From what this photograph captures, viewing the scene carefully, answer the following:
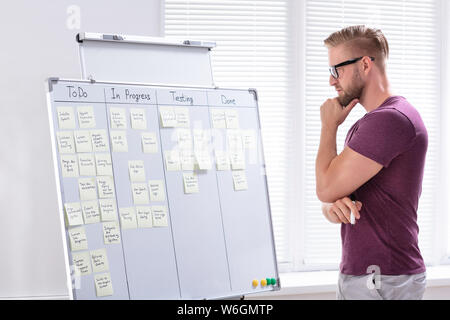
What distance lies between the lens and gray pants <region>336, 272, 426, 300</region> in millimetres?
1786

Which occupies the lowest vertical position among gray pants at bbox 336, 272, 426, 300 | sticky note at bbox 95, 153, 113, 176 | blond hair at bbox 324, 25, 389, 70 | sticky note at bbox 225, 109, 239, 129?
gray pants at bbox 336, 272, 426, 300

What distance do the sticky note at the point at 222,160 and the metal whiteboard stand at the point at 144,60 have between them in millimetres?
308

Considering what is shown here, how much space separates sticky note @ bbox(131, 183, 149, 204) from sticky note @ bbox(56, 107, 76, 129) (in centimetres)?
31

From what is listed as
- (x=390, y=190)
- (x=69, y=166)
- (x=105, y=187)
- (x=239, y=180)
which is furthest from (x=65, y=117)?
(x=390, y=190)

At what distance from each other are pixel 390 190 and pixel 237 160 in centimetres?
62

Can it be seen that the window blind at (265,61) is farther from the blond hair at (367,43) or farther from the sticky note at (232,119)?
the blond hair at (367,43)

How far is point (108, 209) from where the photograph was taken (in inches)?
70.6

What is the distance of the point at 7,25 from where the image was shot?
2.43m

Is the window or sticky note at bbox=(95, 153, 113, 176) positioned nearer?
sticky note at bbox=(95, 153, 113, 176)

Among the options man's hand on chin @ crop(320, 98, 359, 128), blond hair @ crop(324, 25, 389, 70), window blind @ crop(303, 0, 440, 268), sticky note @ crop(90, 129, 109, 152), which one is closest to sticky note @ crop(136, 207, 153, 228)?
sticky note @ crop(90, 129, 109, 152)

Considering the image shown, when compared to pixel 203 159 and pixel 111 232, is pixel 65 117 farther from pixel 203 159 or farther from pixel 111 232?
pixel 203 159

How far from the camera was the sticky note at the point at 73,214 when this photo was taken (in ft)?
5.63

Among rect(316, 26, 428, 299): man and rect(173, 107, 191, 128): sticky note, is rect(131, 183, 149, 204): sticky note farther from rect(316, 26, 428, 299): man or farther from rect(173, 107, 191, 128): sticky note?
rect(316, 26, 428, 299): man

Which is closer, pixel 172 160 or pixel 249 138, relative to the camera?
pixel 172 160
